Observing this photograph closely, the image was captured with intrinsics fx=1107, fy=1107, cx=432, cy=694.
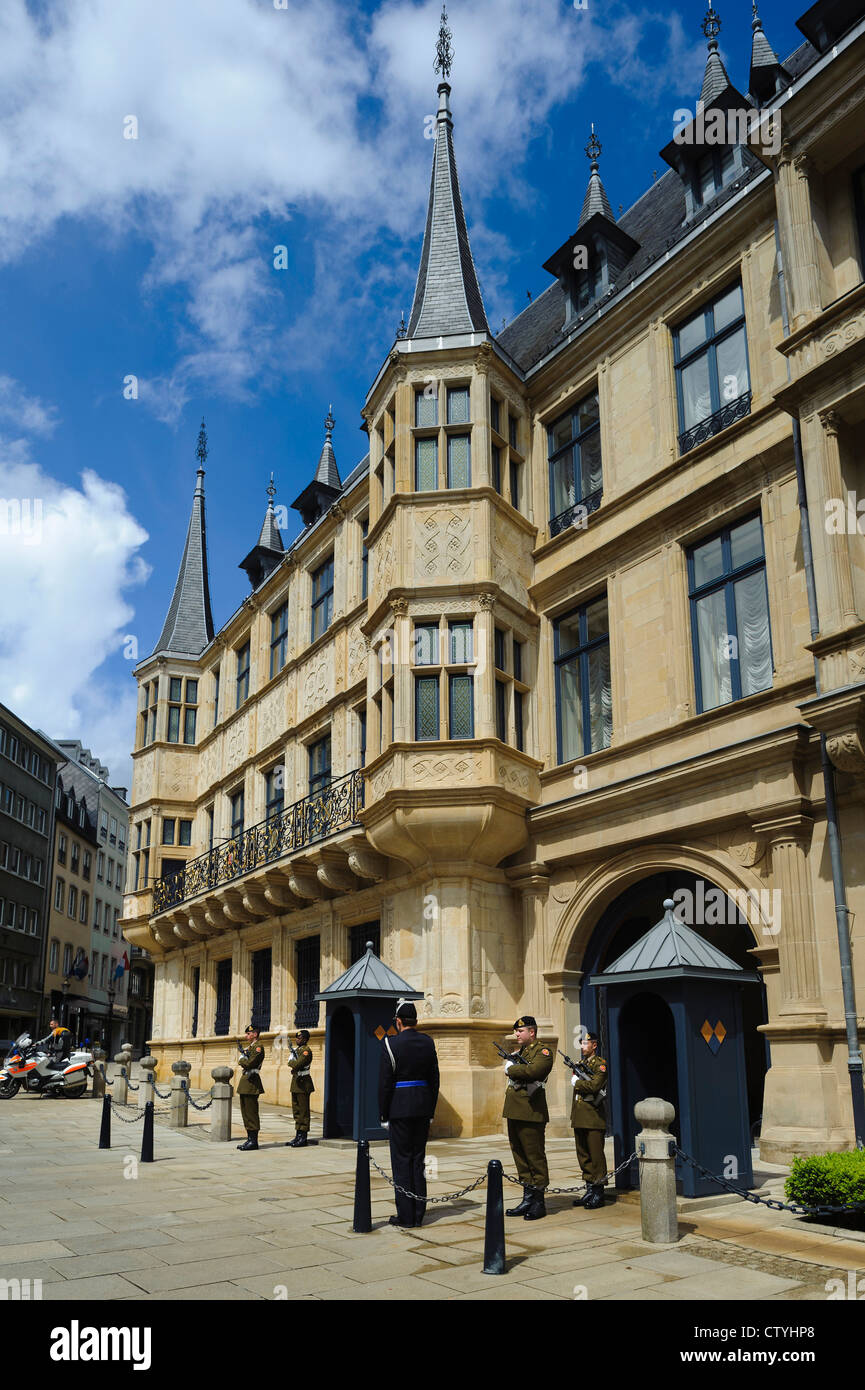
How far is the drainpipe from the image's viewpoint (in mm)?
11945

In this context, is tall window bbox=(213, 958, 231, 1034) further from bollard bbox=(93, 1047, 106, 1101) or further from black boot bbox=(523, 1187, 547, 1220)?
black boot bbox=(523, 1187, 547, 1220)

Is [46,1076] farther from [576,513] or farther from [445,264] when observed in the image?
[445,264]

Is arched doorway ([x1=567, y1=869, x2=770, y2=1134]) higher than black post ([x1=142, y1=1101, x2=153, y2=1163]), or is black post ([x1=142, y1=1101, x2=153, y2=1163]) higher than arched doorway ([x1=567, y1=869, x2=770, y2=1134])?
arched doorway ([x1=567, y1=869, x2=770, y2=1134])

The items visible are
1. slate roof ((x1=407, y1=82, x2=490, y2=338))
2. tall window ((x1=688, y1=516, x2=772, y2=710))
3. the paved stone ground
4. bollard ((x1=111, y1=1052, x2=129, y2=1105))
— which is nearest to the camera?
the paved stone ground

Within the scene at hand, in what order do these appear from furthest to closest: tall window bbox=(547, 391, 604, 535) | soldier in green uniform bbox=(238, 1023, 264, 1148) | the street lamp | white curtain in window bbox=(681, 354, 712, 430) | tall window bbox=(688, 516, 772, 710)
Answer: the street lamp
tall window bbox=(547, 391, 604, 535)
white curtain in window bbox=(681, 354, 712, 430)
soldier in green uniform bbox=(238, 1023, 264, 1148)
tall window bbox=(688, 516, 772, 710)

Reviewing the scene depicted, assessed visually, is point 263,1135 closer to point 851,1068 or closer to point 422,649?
point 422,649

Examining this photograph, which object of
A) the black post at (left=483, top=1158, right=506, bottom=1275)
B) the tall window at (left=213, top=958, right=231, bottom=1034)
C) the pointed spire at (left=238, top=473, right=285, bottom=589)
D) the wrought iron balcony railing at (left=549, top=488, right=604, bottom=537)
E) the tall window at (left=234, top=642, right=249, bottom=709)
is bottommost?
the black post at (left=483, top=1158, right=506, bottom=1275)

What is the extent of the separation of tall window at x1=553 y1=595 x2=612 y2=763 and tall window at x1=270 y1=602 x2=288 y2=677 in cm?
1092

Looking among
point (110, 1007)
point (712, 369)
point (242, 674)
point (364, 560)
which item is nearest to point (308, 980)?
point (364, 560)

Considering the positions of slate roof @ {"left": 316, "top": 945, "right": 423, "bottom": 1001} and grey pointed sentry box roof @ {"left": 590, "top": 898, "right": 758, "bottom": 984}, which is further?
slate roof @ {"left": 316, "top": 945, "right": 423, "bottom": 1001}

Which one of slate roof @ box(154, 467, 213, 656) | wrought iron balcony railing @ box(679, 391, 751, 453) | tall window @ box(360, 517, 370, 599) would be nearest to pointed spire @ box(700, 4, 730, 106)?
wrought iron balcony railing @ box(679, 391, 751, 453)
